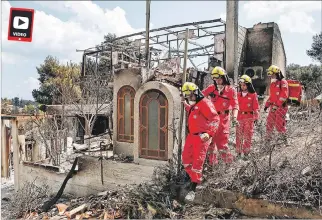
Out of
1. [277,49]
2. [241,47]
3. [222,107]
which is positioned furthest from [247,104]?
[277,49]

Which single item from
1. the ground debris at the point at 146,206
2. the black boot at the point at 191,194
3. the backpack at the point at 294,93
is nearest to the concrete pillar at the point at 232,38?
the backpack at the point at 294,93

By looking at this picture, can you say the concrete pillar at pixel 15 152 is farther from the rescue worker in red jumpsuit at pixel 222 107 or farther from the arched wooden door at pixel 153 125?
the rescue worker in red jumpsuit at pixel 222 107

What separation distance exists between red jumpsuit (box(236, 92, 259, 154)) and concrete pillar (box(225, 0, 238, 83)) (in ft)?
20.6

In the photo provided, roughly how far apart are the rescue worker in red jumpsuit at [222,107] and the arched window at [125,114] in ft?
9.63

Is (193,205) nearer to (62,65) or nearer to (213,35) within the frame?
(213,35)

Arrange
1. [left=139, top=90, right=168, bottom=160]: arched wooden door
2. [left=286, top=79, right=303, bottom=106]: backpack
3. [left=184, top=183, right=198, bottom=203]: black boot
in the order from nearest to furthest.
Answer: [left=184, top=183, right=198, bottom=203]: black boot < [left=286, top=79, right=303, bottom=106]: backpack < [left=139, top=90, right=168, bottom=160]: arched wooden door

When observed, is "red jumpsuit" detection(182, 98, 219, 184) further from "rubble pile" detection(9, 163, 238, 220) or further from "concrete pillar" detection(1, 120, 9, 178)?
"concrete pillar" detection(1, 120, 9, 178)

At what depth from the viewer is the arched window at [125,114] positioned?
876 centimetres

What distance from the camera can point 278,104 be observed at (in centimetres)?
670

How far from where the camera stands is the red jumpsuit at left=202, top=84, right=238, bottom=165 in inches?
232

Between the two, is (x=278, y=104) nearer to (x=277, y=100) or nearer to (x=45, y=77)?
(x=277, y=100)

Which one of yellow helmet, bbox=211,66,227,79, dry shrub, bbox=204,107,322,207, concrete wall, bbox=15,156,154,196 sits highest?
yellow helmet, bbox=211,66,227,79

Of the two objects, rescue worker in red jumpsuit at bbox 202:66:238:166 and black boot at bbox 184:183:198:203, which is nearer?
black boot at bbox 184:183:198:203

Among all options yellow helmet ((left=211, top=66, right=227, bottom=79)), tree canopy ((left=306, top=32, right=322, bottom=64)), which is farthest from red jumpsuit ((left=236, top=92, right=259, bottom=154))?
tree canopy ((left=306, top=32, right=322, bottom=64))
